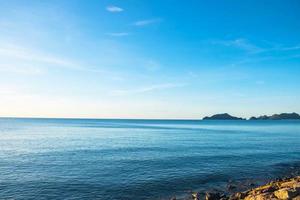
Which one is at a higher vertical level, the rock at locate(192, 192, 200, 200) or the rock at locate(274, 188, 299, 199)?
the rock at locate(274, 188, 299, 199)

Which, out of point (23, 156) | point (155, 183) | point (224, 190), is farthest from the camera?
point (23, 156)

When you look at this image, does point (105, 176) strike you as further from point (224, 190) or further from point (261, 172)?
point (261, 172)

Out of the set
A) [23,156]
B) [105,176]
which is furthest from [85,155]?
[105,176]

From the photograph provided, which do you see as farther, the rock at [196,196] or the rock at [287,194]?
the rock at [196,196]

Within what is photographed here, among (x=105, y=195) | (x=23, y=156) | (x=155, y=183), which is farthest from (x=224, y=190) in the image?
(x=23, y=156)

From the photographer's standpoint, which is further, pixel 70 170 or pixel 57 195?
pixel 70 170

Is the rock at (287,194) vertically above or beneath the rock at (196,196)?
above

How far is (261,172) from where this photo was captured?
41.7 meters

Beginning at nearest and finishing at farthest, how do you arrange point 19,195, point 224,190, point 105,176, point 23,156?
point 19,195 → point 224,190 → point 105,176 → point 23,156

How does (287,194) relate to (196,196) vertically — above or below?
above

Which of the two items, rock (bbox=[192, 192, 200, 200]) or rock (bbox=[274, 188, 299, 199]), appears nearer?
rock (bbox=[274, 188, 299, 199])

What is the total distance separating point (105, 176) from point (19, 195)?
1160 cm

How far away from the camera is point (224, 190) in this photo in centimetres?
3177

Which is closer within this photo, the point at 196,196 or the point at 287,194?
the point at 287,194
